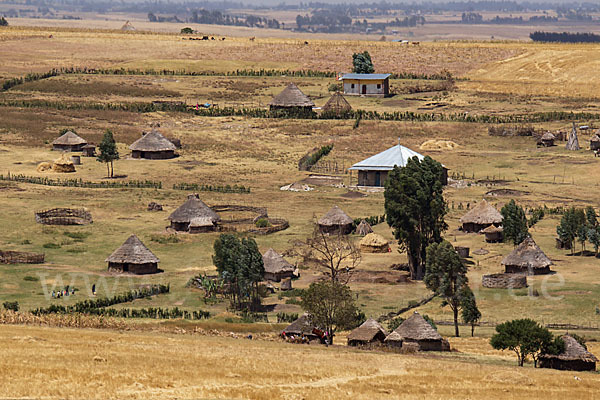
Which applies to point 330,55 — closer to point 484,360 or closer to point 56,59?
point 56,59

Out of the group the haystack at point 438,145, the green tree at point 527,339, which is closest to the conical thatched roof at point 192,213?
the green tree at point 527,339

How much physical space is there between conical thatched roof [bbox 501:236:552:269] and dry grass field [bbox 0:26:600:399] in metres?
1.32

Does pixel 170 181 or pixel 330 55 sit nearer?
pixel 170 181

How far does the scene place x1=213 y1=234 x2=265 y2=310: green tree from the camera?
5444cm

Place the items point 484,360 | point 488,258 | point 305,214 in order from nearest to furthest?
point 484,360 < point 488,258 < point 305,214

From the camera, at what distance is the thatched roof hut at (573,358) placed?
42281mm

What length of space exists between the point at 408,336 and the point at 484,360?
393 centimetres

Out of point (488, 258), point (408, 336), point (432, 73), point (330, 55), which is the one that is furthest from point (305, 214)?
point (330, 55)

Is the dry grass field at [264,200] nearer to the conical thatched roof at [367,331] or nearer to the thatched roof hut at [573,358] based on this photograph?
the thatched roof hut at [573,358]

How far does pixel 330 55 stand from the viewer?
541ft

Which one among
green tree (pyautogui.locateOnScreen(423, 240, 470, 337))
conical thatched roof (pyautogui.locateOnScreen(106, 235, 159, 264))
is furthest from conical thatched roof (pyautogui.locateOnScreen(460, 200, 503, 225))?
conical thatched roof (pyautogui.locateOnScreen(106, 235, 159, 264))

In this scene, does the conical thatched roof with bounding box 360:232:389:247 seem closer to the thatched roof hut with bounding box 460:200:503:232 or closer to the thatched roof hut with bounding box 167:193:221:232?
the thatched roof hut with bounding box 460:200:503:232

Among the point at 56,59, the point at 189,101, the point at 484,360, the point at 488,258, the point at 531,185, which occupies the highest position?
the point at 56,59

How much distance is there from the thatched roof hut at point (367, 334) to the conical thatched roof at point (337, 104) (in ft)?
238
